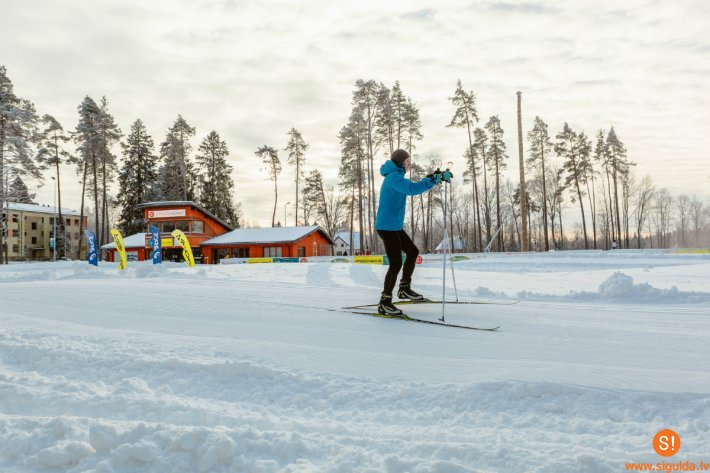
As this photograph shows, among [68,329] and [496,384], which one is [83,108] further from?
[496,384]

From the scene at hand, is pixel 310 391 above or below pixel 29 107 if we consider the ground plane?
Answer: below

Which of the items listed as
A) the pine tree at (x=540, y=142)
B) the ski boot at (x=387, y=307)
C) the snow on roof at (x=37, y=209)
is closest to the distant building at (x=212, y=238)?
the pine tree at (x=540, y=142)

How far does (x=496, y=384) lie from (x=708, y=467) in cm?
115

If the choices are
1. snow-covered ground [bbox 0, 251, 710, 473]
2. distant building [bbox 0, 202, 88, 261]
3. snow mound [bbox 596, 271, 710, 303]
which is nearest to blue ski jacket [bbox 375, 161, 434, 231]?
snow-covered ground [bbox 0, 251, 710, 473]

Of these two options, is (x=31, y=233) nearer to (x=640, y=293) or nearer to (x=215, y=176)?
(x=215, y=176)

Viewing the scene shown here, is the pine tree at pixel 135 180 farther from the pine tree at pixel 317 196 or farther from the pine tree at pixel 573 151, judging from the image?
the pine tree at pixel 573 151

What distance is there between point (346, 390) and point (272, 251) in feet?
125

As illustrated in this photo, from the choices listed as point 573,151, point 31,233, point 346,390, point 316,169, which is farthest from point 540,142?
point 31,233

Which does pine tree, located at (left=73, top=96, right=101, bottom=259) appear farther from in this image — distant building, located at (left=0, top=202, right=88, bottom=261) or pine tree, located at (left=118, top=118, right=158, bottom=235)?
distant building, located at (left=0, top=202, right=88, bottom=261)

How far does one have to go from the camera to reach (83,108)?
43.5m

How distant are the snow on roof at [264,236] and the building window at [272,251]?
29.6 inches

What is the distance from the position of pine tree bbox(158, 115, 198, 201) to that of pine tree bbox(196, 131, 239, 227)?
1559 mm

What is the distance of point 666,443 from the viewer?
2219 mm

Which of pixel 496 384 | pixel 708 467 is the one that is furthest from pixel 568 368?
pixel 708 467
